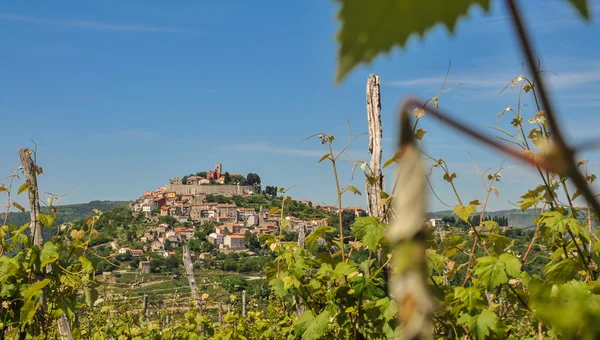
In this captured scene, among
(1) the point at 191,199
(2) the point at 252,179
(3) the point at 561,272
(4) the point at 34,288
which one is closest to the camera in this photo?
(3) the point at 561,272

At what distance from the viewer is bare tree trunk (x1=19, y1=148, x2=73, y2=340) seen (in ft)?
9.95

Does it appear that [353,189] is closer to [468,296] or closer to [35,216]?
[468,296]

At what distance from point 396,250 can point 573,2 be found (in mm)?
106

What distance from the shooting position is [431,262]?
2152mm

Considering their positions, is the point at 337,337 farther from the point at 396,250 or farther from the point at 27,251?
the point at 396,250

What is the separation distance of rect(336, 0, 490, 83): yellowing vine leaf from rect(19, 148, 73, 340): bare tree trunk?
10.1 feet

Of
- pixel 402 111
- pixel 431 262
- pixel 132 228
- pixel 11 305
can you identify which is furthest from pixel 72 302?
pixel 132 228

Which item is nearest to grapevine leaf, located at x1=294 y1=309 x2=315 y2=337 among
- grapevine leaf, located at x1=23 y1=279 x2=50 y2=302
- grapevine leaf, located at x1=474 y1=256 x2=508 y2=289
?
grapevine leaf, located at x1=474 y1=256 x2=508 y2=289

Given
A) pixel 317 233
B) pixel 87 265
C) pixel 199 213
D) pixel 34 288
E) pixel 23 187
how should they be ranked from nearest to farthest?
1. pixel 317 233
2. pixel 34 288
3. pixel 87 265
4. pixel 23 187
5. pixel 199 213

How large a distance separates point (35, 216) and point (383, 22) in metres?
3.36

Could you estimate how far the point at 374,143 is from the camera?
303cm

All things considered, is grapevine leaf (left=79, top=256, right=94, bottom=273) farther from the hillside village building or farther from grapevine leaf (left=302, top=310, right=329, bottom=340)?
the hillside village building

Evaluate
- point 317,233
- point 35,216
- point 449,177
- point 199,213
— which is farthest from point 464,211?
point 199,213

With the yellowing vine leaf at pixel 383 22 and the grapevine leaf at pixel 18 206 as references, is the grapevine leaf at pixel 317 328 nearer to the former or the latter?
the grapevine leaf at pixel 18 206
